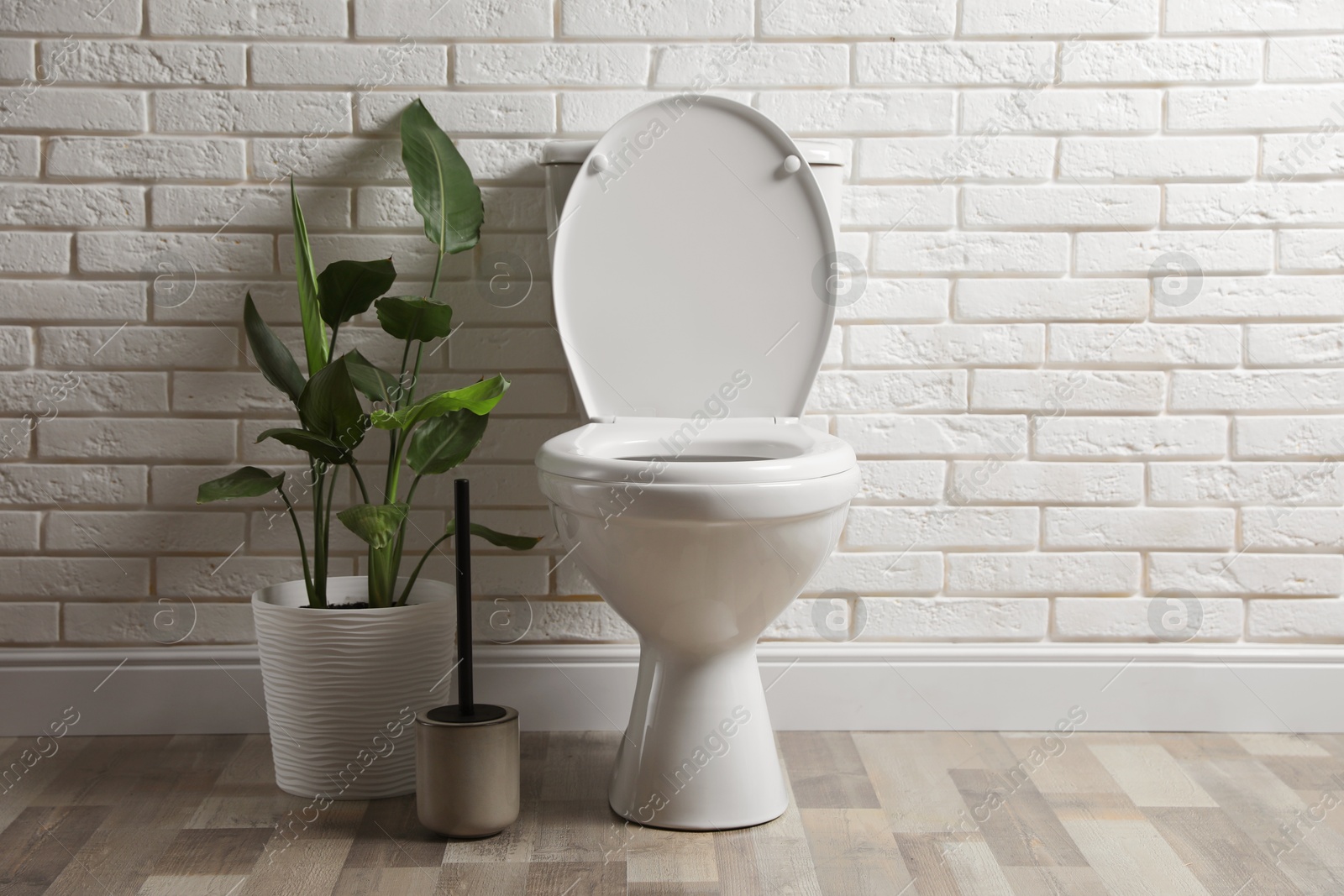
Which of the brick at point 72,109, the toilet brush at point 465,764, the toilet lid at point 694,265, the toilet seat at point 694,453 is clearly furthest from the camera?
the brick at point 72,109

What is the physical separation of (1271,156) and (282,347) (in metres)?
1.52

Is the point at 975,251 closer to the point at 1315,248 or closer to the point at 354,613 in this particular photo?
the point at 1315,248

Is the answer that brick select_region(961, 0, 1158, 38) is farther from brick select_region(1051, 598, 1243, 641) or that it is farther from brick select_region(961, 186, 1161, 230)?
brick select_region(1051, 598, 1243, 641)

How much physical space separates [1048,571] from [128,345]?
1.51 m

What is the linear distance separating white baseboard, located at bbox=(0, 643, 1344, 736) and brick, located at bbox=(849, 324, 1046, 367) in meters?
0.47

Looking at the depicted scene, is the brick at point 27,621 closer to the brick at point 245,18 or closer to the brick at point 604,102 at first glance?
the brick at point 245,18

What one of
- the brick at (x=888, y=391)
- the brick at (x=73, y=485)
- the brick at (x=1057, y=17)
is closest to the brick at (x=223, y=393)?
the brick at (x=73, y=485)

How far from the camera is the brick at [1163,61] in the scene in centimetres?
160

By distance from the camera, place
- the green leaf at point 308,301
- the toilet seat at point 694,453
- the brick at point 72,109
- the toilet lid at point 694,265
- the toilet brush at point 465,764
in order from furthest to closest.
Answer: the brick at point 72,109 → the toilet lid at point 694,265 → the green leaf at point 308,301 → the toilet brush at point 465,764 → the toilet seat at point 694,453

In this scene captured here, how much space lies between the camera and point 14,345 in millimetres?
1606

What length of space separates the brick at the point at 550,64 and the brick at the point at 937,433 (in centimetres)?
64

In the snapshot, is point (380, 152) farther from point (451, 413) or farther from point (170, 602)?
point (170, 602)

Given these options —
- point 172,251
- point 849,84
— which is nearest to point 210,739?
point 172,251

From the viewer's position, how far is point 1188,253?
1634 millimetres
